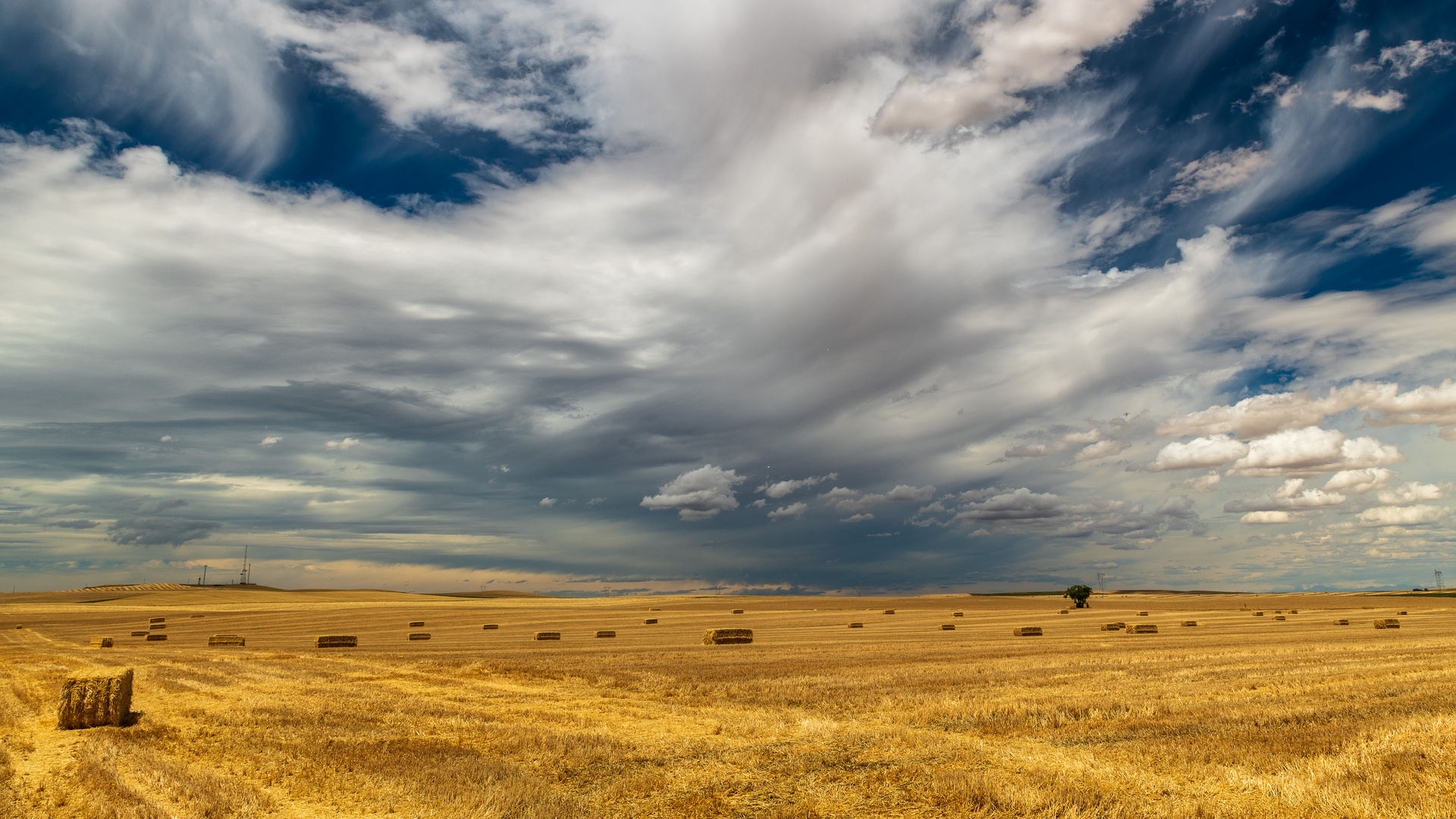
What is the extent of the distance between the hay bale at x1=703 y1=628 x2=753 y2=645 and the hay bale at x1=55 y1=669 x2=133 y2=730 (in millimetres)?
29755

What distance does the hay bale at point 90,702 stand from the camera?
1778 centimetres

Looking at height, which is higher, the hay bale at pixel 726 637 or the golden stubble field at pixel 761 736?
the golden stubble field at pixel 761 736

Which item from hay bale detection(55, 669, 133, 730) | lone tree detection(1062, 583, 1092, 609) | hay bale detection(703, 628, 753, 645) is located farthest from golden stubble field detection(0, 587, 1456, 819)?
lone tree detection(1062, 583, 1092, 609)

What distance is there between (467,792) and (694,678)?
13.9 metres

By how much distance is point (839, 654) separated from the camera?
111 feet

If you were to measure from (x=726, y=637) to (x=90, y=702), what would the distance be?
104 feet

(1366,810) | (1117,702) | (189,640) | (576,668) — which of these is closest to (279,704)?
(576,668)

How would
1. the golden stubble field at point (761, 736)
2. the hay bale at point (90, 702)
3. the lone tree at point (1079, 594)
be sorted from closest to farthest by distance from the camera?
the golden stubble field at point (761, 736) → the hay bale at point (90, 702) → the lone tree at point (1079, 594)

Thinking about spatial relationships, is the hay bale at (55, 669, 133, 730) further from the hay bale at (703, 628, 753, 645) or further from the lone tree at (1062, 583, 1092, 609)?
the lone tree at (1062, 583, 1092, 609)

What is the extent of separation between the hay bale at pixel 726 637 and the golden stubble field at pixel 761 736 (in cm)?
1103

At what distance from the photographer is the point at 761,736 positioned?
15.8m

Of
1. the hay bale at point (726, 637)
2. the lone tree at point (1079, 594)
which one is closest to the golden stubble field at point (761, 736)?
the hay bale at point (726, 637)

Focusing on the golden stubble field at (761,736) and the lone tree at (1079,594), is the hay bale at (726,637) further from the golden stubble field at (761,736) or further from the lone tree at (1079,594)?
the lone tree at (1079,594)

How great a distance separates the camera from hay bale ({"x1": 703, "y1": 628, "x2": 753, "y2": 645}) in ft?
147
